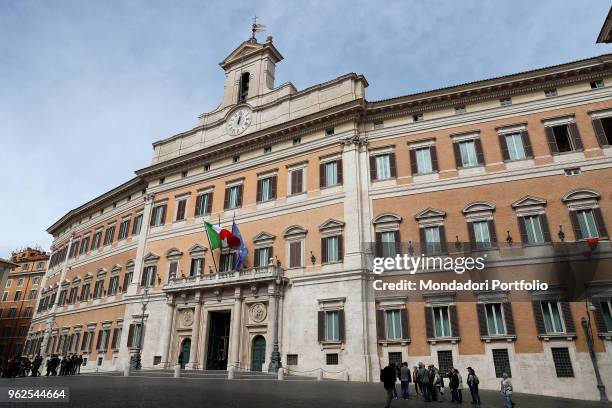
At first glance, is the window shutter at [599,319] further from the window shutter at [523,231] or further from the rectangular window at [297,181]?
the rectangular window at [297,181]

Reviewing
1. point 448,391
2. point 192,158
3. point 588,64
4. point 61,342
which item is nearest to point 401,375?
point 448,391

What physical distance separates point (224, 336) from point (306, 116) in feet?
48.7

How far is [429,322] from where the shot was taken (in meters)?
20.5

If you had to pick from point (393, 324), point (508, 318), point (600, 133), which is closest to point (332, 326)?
point (393, 324)

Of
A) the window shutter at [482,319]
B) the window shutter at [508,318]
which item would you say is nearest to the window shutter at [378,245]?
the window shutter at [482,319]

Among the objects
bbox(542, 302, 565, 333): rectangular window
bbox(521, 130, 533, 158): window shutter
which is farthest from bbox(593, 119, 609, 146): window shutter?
bbox(542, 302, 565, 333): rectangular window

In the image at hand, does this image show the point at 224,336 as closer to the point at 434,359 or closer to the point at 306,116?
the point at 434,359

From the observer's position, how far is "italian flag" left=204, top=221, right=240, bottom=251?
26219 millimetres

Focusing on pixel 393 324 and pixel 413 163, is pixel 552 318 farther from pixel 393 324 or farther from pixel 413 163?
pixel 413 163

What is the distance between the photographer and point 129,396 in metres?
11.9

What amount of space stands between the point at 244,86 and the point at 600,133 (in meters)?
24.2

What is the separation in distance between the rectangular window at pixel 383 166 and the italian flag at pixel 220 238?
9549 mm

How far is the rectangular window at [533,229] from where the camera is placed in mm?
20156

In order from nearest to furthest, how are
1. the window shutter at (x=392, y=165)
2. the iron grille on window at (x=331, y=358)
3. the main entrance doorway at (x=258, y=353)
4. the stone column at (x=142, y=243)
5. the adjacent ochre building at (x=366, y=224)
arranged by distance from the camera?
the adjacent ochre building at (x=366, y=224) → the iron grille on window at (x=331, y=358) → the main entrance doorway at (x=258, y=353) → the window shutter at (x=392, y=165) → the stone column at (x=142, y=243)
